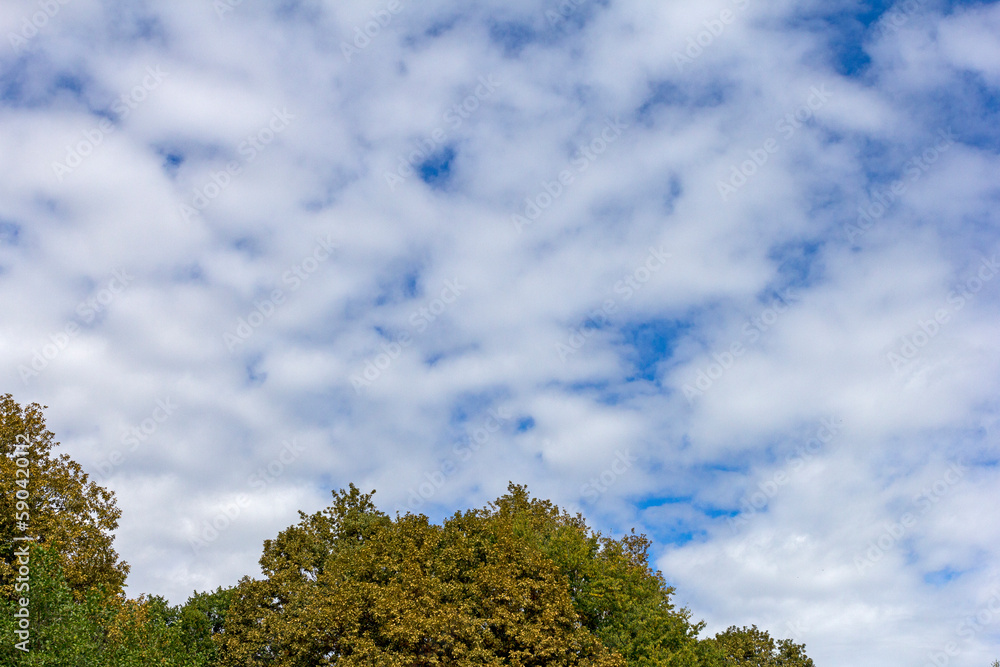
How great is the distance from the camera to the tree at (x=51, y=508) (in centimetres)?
3494

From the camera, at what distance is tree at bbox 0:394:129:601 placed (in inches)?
1375

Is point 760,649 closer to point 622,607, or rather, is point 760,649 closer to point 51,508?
point 622,607

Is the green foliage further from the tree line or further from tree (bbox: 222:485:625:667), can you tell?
tree (bbox: 222:485:625:667)

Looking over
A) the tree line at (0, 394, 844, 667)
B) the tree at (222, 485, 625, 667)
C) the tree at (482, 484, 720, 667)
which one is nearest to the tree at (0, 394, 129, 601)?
the tree line at (0, 394, 844, 667)

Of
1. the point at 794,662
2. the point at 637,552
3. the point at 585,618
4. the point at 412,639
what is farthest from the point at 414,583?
the point at 794,662

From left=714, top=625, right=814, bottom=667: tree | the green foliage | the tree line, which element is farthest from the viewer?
left=714, top=625, right=814, bottom=667: tree

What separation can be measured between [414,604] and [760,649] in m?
40.9

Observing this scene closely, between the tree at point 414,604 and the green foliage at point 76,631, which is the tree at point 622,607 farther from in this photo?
the green foliage at point 76,631

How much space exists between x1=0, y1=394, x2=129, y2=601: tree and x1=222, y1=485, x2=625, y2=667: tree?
342 inches

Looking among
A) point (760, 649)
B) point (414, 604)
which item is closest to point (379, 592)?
point (414, 604)

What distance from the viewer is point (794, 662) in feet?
205

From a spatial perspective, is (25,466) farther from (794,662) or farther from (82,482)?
(794,662)

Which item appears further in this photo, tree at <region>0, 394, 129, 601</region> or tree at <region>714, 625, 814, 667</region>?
tree at <region>714, 625, 814, 667</region>

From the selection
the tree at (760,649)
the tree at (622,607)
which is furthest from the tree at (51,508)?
the tree at (760,649)
